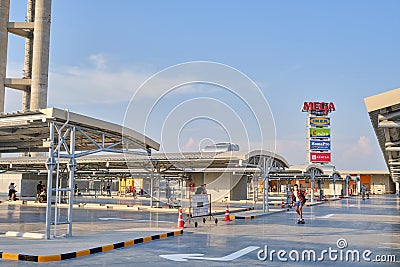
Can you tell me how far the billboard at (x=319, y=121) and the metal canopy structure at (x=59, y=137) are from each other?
8612 centimetres

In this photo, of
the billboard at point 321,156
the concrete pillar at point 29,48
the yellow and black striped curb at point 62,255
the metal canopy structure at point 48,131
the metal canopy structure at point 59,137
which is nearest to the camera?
the yellow and black striped curb at point 62,255

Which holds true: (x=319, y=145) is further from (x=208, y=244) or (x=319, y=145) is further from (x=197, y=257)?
(x=197, y=257)

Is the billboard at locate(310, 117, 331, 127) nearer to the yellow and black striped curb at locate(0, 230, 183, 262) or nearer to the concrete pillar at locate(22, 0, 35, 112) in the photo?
the concrete pillar at locate(22, 0, 35, 112)

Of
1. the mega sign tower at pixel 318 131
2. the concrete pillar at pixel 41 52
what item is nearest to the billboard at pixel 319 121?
the mega sign tower at pixel 318 131

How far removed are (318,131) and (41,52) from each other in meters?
67.5

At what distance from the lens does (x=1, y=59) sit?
172 ft

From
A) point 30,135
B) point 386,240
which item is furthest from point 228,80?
point 386,240

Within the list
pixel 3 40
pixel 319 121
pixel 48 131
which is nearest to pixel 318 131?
pixel 319 121

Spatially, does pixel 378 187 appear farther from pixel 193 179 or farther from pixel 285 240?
pixel 285 240

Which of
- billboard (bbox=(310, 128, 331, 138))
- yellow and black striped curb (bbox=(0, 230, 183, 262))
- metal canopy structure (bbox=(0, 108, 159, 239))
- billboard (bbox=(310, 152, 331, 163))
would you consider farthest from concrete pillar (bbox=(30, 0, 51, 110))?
billboard (bbox=(310, 128, 331, 138))

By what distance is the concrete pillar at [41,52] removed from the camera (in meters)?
52.6

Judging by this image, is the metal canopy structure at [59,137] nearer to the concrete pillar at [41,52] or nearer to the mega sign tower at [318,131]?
the concrete pillar at [41,52]

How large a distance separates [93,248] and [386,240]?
932 centimetres

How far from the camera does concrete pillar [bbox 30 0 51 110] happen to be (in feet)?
173
